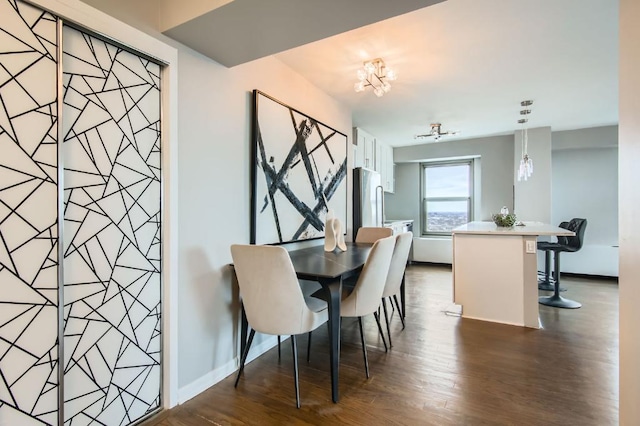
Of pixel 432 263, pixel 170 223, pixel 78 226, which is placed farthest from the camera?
pixel 432 263

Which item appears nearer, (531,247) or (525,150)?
(531,247)

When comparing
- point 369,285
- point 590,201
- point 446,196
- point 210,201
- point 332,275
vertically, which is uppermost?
point 446,196

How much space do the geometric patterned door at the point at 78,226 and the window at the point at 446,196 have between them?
225 inches

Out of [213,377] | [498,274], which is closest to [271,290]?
[213,377]

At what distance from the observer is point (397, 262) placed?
2525 millimetres

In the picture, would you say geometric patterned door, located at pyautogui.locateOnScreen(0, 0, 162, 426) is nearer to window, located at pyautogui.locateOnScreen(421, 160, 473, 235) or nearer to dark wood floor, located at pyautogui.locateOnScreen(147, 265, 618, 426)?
dark wood floor, located at pyautogui.locateOnScreen(147, 265, 618, 426)

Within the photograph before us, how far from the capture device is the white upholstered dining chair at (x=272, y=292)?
175 cm

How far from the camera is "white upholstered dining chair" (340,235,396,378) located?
2031 mm

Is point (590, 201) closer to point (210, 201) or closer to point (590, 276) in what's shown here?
point (590, 276)

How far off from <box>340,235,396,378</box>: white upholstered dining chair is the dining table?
96mm

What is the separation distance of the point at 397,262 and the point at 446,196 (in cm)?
432

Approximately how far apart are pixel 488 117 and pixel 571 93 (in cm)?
102

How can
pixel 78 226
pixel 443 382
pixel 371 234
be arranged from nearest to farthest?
pixel 78 226
pixel 443 382
pixel 371 234

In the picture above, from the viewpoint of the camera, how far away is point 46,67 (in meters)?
1.26
